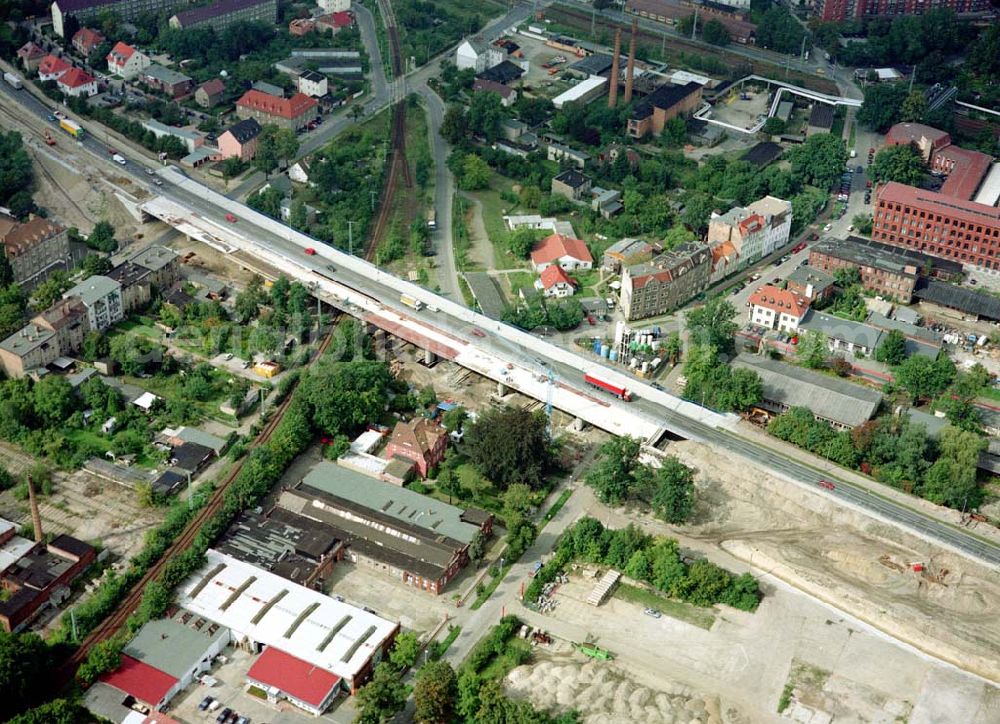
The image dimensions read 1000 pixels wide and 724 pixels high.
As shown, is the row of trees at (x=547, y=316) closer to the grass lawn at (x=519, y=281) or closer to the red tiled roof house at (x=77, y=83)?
the grass lawn at (x=519, y=281)

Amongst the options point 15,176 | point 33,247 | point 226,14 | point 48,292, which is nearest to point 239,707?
point 48,292

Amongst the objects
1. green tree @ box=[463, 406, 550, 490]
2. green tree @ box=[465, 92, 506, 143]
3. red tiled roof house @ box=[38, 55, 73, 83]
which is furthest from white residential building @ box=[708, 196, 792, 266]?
red tiled roof house @ box=[38, 55, 73, 83]

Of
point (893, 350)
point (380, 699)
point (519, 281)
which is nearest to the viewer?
point (380, 699)

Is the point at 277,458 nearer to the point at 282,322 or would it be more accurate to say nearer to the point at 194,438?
the point at 194,438

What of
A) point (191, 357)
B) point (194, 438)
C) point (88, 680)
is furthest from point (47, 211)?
point (88, 680)

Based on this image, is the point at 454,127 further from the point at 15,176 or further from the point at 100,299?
the point at 100,299
